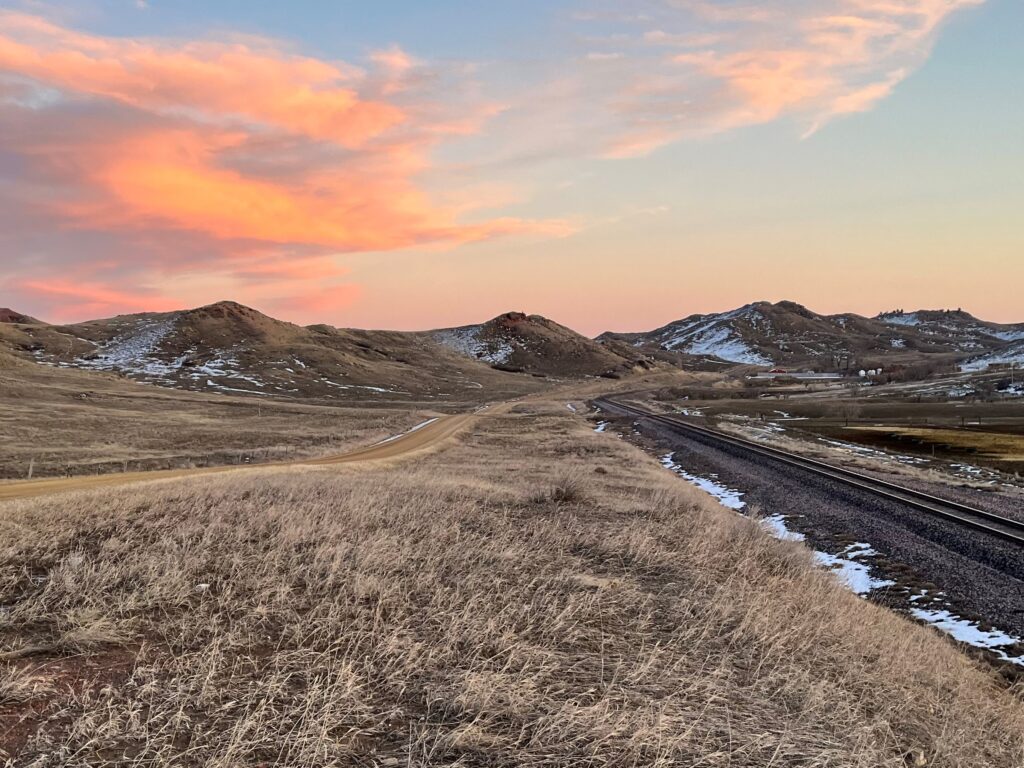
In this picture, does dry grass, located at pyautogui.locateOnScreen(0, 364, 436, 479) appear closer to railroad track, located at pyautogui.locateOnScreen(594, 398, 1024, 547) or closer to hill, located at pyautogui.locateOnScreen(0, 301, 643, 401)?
railroad track, located at pyautogui.locateOnScreen(594, 398, 1024, 547)

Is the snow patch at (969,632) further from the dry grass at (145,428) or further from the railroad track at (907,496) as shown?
the dry grass at (145,428)

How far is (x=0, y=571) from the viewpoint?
8.34 metres

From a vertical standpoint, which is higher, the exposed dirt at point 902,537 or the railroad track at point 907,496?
the railroad track at point 907,496

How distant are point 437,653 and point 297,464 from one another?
2928cm

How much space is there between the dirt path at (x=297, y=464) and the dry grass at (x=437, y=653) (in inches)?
432

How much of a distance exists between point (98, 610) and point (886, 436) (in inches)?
2587

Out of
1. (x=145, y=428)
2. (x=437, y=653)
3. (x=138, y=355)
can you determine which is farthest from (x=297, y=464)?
(x=138, y=355)

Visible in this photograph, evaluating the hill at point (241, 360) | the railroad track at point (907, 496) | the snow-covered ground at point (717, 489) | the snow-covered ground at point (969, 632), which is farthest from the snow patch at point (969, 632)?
the hill at point (241, 360)

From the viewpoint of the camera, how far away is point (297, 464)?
33938 millimetres

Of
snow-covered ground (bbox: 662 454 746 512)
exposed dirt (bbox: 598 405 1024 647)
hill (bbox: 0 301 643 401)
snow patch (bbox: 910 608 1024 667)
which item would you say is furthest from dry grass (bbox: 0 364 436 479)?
snow patch (bbox: 910 608 1024 667)

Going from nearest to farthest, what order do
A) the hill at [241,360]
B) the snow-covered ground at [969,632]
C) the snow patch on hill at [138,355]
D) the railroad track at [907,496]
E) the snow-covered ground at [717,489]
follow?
the snow-covered ground at [969,632]
the railroad track at [907,496]
the snow-covered ground at [717,489]
the hill at [241,360]
the snow patch on hill at [138,355]

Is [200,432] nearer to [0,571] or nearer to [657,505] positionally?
[657,505]

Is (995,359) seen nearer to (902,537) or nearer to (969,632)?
(902,537)

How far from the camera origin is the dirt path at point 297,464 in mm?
21673
